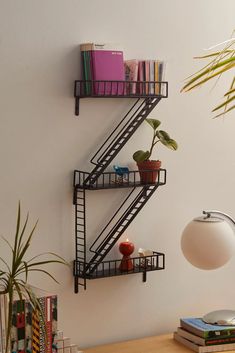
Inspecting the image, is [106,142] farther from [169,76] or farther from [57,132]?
[169,76]

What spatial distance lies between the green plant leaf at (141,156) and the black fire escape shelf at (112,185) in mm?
74

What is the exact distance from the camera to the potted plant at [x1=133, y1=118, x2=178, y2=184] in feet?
9.53

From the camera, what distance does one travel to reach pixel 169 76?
3072mm

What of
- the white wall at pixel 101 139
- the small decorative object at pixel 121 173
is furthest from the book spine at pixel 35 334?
the small decorative object at pixel 121 173

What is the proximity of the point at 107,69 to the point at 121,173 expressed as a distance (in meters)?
0.43

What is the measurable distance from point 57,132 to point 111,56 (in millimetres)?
368

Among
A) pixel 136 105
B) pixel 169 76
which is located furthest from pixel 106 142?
pixel 169 76

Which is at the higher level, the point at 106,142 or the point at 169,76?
the point at 169,76

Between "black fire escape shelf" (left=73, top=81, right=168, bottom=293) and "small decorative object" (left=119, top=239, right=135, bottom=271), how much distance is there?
2cm

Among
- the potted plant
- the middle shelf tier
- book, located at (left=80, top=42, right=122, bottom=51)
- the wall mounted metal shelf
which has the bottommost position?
the middle shelf tier

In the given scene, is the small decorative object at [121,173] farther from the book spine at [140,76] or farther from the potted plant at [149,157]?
the book spine at [140,76]

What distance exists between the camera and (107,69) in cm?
278

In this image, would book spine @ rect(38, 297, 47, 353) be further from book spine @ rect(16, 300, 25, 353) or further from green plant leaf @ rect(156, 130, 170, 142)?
green plant leaf @ rect(156, 130, 170, 142)

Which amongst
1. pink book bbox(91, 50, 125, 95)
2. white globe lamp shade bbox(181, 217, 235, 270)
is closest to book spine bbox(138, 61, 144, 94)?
pink book bbox(91, 50, 125, 95)
